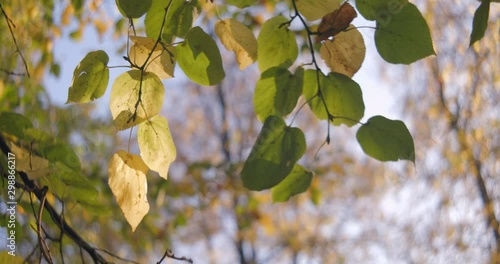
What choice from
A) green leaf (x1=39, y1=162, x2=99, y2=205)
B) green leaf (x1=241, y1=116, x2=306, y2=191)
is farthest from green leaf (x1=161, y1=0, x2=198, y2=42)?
green leaf (x1=39, y1=162, x2=99, y2=205)

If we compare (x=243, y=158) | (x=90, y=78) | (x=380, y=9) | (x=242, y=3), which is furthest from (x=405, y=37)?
(x=243, y=158)

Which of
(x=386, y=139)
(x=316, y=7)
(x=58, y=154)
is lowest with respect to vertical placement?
(x=386, y=139)

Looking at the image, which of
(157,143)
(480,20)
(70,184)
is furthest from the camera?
(70,184)

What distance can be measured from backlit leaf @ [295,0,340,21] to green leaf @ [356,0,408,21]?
26 millimetres

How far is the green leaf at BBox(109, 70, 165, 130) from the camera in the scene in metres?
0.44

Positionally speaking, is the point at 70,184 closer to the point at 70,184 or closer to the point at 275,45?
the point at 70,184

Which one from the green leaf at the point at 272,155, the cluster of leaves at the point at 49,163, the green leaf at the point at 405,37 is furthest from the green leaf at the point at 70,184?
the green leaf at the point at 405,37

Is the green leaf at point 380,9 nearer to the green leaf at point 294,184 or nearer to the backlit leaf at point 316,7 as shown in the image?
the backlit leaf at point 316,7

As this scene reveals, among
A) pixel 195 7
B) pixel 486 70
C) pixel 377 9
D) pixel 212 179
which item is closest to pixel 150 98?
pixel 195 7

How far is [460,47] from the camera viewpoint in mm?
2965

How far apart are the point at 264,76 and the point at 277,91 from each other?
17mm

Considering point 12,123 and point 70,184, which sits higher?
point 12,123

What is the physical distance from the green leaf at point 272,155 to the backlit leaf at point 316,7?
0.09 meters

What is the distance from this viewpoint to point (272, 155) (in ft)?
1.42
